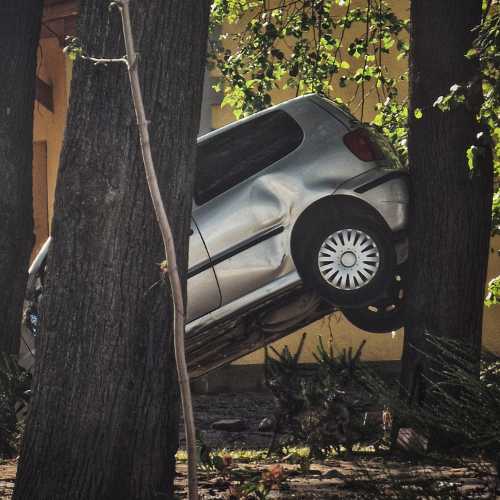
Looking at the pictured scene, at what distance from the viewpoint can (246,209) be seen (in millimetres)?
9258

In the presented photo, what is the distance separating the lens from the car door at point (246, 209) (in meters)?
9.20

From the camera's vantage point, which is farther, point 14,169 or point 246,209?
point 246,209

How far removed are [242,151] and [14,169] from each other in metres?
2.19

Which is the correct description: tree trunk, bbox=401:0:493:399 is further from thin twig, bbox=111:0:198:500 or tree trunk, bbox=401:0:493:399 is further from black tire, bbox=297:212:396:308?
thin twig, bbox=111:0:198:500

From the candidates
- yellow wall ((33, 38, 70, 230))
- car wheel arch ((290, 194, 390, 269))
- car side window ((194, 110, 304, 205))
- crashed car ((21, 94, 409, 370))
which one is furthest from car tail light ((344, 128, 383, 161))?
yellow wall ((33, 38, 70, 230))

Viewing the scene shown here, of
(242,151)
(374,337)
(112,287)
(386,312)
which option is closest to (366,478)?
(112,287)

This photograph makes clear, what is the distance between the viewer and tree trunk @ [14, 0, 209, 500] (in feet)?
15.2

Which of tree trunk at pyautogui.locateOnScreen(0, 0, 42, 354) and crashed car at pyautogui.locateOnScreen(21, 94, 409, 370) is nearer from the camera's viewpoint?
tree trunk at pyautogui.locateOnScreen(0, 0, 42, 354)

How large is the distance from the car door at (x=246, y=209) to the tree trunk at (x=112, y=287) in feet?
13.8

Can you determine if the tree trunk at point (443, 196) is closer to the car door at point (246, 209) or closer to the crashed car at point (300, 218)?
the crashed car at point (300, 218)

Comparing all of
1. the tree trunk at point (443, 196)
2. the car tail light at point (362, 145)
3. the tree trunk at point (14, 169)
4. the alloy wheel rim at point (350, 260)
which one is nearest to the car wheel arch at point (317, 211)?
the alloy wheel rim at point (350, 260)

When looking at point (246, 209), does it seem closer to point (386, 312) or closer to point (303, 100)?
point (303, 100)

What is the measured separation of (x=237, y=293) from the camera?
931cm

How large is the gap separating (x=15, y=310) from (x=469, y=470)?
4.85m
